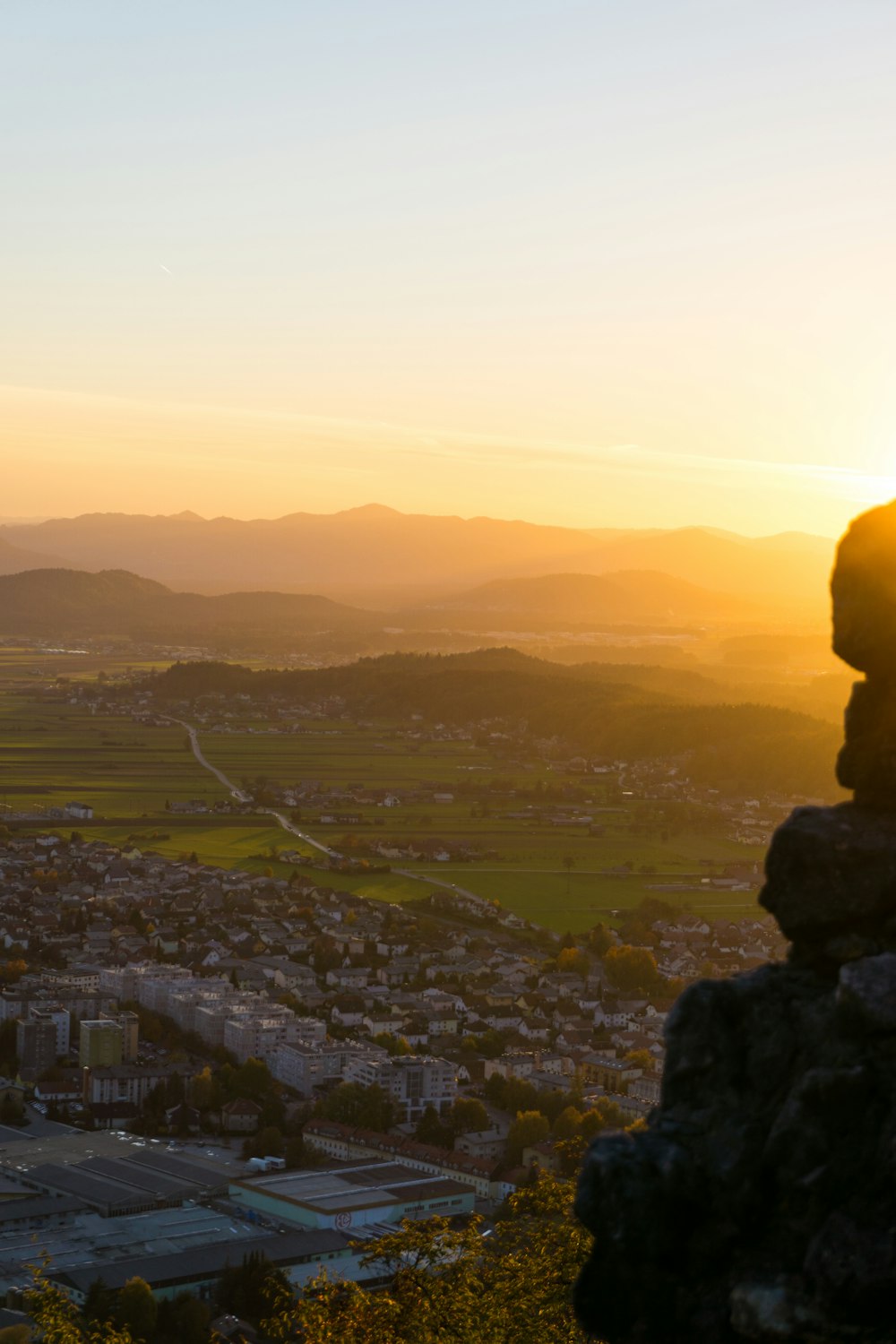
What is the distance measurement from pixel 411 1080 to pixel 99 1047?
5931 millimetres

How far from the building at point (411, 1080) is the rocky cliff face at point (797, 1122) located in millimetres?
23289

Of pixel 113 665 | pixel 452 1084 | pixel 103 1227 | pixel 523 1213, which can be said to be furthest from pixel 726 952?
pixel 113 665

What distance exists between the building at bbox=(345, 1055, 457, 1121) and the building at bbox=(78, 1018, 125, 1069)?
14.4 ft

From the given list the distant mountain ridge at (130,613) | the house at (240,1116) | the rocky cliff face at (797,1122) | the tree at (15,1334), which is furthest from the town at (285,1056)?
the distant mountain ridge at (130,613)

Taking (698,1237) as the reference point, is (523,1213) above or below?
below

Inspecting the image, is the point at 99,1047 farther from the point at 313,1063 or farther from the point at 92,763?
the point at 92,763

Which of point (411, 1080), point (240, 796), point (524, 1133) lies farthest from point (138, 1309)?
point (240, 796)

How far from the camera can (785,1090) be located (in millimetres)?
6055

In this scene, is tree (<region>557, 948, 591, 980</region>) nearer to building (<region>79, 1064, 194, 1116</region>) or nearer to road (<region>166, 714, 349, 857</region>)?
building (<region>79, 1064, 194, 1116</region>)

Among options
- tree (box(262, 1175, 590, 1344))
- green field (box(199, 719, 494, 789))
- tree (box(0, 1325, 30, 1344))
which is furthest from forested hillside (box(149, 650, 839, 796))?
tree (box(262, 1175, 590, 1344))

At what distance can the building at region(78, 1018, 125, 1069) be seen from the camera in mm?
31656

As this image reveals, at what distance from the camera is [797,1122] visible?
5.77 m

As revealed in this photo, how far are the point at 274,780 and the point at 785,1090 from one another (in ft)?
217

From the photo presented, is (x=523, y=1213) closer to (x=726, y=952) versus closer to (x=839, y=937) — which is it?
(x=839, y=937)
